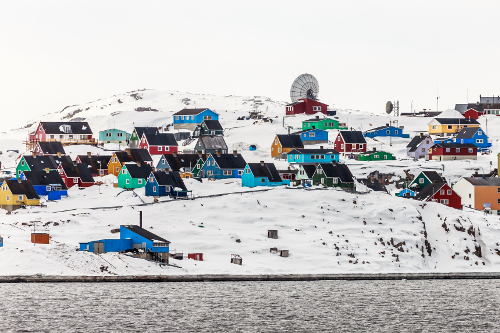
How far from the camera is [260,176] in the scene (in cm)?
9350

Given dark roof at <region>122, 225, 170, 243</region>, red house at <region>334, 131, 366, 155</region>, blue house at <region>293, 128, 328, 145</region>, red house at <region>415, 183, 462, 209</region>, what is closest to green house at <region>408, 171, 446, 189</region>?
red house at <region>415, 183, 462, 209</region>

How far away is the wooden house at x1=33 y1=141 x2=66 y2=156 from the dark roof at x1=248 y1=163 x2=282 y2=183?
3413cm

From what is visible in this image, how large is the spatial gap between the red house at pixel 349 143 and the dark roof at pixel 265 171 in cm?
2907

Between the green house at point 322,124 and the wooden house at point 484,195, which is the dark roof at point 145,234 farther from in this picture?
the green house at point 322,124

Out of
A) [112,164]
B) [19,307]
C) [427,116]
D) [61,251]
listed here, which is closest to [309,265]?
[61,251]

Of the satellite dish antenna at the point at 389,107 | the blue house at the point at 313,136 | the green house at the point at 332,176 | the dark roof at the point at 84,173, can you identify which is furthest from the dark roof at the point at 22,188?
the satellite dish antenna at the point at 389,107

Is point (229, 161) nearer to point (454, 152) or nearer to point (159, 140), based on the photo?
point (159, 140)

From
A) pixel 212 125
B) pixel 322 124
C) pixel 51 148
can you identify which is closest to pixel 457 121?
pixel 322 124

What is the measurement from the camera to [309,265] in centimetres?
6819

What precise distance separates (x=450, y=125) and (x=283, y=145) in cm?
3366

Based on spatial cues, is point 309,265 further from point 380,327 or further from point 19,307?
point 19,307

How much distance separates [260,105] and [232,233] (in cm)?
12561

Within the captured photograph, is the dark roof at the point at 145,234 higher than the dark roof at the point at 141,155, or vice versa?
the dark roof at the point at 141,155

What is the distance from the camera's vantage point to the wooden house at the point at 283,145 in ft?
394
